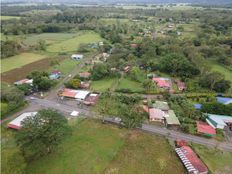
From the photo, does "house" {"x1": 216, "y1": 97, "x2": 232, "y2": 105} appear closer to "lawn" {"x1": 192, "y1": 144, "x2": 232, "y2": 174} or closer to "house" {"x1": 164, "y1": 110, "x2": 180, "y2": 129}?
"house" {"x1": 164, "y1": 110, "x2": 180, "y2": 129}

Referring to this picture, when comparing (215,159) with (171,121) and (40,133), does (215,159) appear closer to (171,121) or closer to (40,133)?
(171,121)

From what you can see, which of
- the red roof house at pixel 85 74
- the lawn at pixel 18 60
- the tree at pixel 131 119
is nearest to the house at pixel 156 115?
the tree at pixel 131 119

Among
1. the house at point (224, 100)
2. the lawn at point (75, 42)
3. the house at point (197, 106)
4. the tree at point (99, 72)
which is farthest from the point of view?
the lawn at point (75, 42)

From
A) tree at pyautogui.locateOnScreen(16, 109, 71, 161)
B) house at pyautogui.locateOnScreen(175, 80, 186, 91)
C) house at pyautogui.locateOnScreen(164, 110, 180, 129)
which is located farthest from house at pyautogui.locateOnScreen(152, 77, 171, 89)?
tree at pyautogui.locateOnScreen(16, 109, 71, 161)

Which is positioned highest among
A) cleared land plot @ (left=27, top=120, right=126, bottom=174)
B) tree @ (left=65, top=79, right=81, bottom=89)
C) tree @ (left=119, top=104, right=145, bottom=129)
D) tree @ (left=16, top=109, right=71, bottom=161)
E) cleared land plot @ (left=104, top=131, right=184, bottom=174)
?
tree @ (left=16, top=109, right=71, bottom=161)

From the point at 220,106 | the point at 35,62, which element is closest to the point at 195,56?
the point at 220,106

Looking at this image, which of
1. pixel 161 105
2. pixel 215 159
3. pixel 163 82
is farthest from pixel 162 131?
pixel 163 82

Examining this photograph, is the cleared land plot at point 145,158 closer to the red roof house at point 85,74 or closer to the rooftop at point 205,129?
the rooftop at point 205,129

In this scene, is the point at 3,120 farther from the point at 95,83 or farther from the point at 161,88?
the point at 161,88
